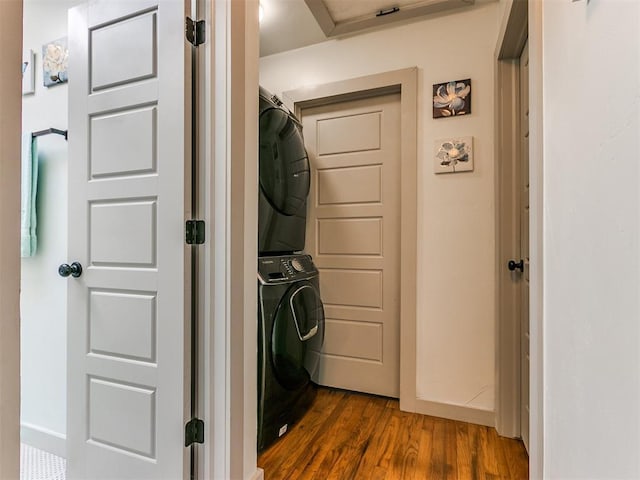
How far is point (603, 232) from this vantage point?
654 millimetres

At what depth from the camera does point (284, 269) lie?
1814 millimetres

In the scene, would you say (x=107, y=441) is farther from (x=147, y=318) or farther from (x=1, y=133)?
(x=1, y=133)

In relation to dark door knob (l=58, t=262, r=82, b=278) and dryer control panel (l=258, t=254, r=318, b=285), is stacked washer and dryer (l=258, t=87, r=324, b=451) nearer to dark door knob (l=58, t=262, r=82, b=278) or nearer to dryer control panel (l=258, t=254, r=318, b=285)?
dryer control panel (l=258, t=254, r=318, b=285)

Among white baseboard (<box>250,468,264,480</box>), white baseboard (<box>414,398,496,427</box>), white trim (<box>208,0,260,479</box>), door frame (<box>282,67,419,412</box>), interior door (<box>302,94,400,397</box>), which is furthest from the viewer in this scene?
interior door (<box>302,94,400,397</box>)

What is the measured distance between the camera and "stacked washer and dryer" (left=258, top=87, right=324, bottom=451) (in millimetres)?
1645

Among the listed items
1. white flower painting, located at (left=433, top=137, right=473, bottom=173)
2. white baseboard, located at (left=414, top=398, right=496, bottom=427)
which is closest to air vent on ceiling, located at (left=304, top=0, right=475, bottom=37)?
white flower painting, located at (left=433, top=137, right=473, bottom=173)

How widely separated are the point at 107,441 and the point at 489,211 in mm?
2175

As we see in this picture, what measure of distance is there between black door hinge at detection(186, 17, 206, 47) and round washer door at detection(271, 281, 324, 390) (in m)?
1.18

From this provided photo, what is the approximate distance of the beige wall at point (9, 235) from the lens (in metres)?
0.63

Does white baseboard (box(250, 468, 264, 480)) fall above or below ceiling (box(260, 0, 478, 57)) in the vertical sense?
below

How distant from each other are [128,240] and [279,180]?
827 millimetres

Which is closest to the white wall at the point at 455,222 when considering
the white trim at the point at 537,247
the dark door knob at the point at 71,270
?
the white trim at the point at 537,247

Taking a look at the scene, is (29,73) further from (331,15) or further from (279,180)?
(331,15)

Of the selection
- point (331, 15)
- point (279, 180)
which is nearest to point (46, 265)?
point (279, 180)
